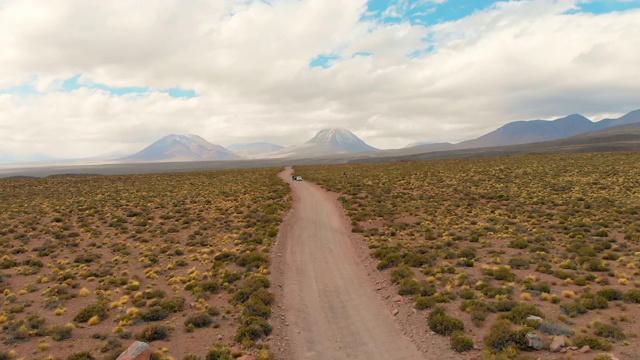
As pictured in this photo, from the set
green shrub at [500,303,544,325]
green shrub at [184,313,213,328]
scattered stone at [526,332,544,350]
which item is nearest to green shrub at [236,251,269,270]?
green shrub at [184,313,213,328]

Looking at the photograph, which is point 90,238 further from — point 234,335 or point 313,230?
point 234,335

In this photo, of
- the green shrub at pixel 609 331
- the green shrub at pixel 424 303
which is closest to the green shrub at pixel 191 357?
the green shrub at pixel 424 303

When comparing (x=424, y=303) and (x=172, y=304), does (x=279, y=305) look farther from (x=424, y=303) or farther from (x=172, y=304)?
(x=424, y=303)

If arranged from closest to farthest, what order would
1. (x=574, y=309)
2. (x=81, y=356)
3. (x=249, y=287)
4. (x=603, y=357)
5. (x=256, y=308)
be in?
(x=603, y=357) → (x=81, y=356) → (x=574, y=309) → (x=256, y=308) → (x=249, y=287)

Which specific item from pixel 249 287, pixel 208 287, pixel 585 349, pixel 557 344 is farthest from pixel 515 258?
pixel 208 287

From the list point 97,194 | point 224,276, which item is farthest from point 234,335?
point 97,194

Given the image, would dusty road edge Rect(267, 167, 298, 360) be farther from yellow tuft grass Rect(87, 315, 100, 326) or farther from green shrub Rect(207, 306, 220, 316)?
yellow tuft grass Rect(87, 315, 100, 326)

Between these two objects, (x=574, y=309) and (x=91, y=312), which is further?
(x=91, y=312)
